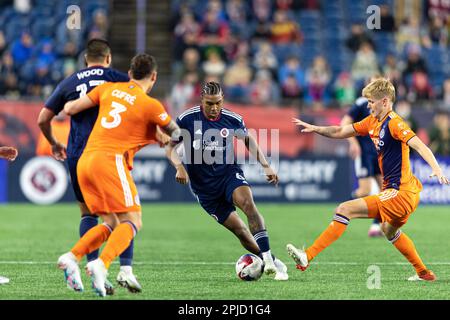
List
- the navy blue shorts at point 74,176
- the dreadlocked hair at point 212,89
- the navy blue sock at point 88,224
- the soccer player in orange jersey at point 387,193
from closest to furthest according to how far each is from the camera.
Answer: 1. the navy blue shorts at point 74,176
2. the navy blue sock at point 88,224
3. the soccer player in orange jersey at point 387,193
4. the dreadlocked hair at point 212,89

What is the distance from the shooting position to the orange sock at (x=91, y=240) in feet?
27.1

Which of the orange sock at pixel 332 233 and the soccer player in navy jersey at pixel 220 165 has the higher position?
the soccer player in navy jersey at pixel 220 165

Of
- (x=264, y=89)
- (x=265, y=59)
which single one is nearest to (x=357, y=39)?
(x=265, y=59)

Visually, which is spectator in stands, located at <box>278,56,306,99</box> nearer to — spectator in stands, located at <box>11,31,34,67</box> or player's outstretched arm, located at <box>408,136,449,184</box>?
spectator in stands, located at <box>11,31,34,67</box>

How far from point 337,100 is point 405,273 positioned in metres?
12.8

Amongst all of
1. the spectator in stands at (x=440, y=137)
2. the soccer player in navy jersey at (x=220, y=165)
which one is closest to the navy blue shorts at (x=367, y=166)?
the soccer player in navy jersey at (x=220, y=165)

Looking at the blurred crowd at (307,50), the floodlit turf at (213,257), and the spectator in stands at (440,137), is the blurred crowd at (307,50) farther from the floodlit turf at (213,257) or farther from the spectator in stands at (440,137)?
the floodlit turf at (213,257)

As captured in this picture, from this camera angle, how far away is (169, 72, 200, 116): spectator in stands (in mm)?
21328

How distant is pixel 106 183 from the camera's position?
8352 millimetres

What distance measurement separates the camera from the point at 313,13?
26.1m

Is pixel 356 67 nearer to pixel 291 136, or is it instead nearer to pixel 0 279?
pixel 291 136

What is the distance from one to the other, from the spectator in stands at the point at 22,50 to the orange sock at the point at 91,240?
15.0m

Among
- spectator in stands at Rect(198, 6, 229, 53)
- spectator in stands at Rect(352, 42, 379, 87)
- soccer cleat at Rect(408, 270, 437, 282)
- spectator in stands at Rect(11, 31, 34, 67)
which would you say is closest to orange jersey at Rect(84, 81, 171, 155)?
soccer cleat at Rect(408, 270, 437, 282)

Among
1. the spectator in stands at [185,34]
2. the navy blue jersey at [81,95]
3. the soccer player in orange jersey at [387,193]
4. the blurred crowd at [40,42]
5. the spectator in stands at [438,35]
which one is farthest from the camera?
the spectator in stands at [438,35]
